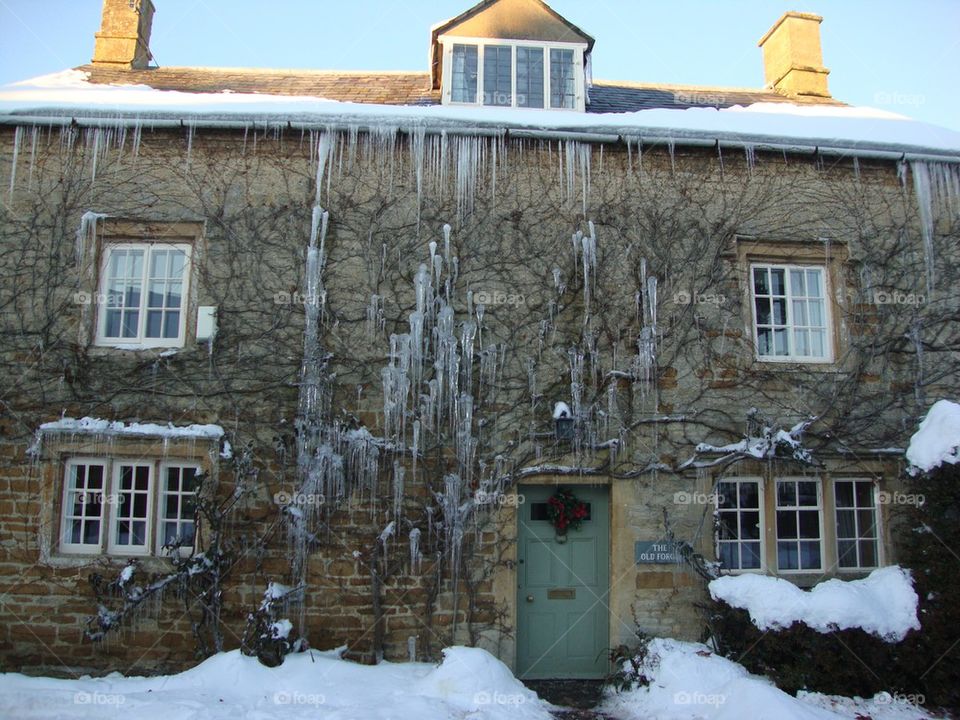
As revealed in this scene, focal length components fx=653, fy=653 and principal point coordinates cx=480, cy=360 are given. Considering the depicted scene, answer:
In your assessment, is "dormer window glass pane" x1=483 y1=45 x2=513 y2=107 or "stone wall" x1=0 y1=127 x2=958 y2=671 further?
"dormer window glass pane" x1=483 y1=45 x2=513 y2=107

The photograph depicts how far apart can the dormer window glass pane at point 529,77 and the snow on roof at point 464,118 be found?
2.39 feet

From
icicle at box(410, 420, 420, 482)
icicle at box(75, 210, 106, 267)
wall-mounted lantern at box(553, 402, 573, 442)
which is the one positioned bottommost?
icicle at box(410, 420, 420, 482)

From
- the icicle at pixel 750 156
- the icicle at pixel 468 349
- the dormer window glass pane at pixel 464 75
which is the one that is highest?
the dormer window glass pane at pixel 464 75

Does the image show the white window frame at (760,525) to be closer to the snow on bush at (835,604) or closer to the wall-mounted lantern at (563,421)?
the snow on bush at (835,604)

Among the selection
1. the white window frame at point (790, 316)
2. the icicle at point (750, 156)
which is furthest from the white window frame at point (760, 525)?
the icicle at point (750, 156)

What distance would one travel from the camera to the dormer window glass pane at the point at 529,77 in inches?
347

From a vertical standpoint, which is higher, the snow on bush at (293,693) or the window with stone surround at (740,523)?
the window with stone surround at (740,523)

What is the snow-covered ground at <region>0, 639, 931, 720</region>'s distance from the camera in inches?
216

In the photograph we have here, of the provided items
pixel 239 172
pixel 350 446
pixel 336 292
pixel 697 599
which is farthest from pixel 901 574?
pixel 239 172

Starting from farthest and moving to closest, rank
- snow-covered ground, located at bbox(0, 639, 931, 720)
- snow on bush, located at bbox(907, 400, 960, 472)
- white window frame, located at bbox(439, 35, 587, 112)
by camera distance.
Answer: white window frame, located at bbox(439, 35, 587, 112) < snow on bush, located at bbox(907, 400, 960, 472) < snow-covered ground, located at bbox(0, 639, 931, 720)

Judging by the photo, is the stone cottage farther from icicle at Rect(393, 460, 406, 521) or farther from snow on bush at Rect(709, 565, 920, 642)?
snow on bush at Rect(709, 565, 920, 642)

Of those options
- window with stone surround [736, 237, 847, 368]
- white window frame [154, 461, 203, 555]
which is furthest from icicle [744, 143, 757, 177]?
white window frame [154, 461, 203, 555]

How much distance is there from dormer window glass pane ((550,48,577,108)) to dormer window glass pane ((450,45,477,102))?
1.06 meters

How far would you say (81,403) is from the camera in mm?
7152
